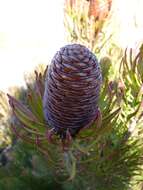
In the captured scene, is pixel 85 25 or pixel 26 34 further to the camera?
pixel 26 34

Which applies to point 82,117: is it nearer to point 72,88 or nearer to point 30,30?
point 72,88

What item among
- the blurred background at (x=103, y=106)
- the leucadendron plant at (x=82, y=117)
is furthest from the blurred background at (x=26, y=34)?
the leucadendron plant at (x=82, y=117)

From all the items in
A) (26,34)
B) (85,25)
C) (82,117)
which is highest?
(26,34)

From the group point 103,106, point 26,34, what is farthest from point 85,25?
point 26,34

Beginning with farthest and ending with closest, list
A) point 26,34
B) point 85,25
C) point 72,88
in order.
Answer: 1. point 26,34
2. point 85,25
3. point 72,88

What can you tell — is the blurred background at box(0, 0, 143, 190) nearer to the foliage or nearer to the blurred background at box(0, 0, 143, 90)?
the foliage

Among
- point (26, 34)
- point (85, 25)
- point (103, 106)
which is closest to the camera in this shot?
point (103, 106)

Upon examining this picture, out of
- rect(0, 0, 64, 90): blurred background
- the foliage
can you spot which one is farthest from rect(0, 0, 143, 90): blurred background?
the foliage

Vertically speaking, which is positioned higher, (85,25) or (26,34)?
(26,34)
